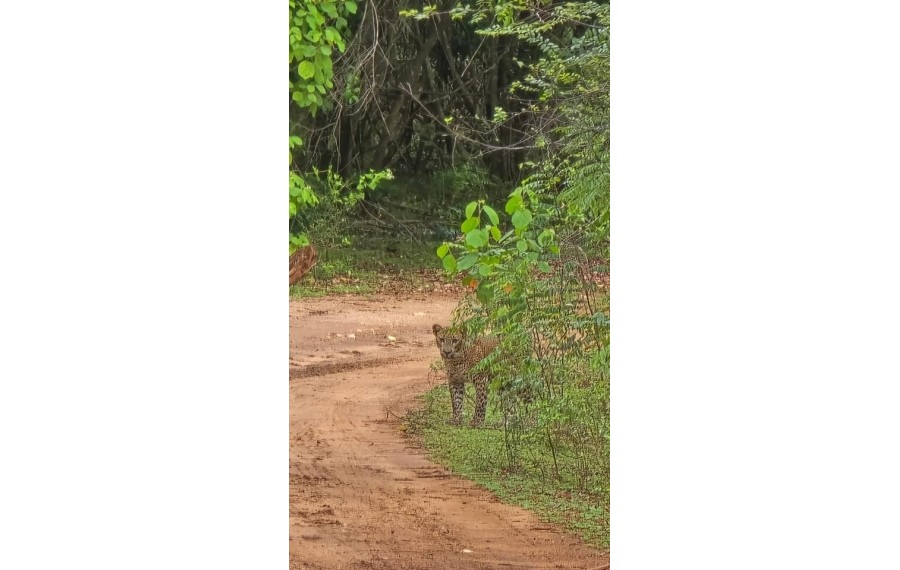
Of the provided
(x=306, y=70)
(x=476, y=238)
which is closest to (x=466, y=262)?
(x=476, y=238)

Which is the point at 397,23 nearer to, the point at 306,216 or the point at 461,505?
the point at 306,216

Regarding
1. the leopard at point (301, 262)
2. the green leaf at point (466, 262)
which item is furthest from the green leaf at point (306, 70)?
the green leaf at point (466, 262)

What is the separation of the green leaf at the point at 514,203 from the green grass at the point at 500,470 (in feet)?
2.55

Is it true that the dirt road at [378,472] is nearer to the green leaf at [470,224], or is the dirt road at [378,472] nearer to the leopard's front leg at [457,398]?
the leopard's front leg at [457,398]

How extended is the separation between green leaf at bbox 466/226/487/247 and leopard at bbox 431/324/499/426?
1.24 feet

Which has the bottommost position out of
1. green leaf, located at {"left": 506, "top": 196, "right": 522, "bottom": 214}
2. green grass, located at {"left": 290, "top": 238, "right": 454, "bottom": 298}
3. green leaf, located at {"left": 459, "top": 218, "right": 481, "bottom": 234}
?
green grass, located at {"left": 290, "top": 238, "right": 454, "bottom": 298}

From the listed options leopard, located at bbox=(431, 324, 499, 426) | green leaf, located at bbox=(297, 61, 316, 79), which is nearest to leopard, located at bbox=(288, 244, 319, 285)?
leopard, located at bbox=(431, 324, 499, 426)

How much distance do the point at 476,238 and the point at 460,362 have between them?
53 cm

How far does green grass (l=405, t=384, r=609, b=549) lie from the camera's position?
4699 mm

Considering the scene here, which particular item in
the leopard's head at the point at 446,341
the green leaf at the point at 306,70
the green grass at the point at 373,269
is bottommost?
the leopard's head at the point at 446,341

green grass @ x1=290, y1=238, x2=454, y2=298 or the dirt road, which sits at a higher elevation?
green grass @ x1=290, y1=238, x2=454, y2=298

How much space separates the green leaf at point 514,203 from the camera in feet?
15.5

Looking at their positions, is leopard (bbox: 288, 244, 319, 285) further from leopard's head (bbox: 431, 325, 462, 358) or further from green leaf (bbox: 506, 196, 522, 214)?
green leaf (bbox: 506, 196, 522, 214)

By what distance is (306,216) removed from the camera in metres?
4.77
